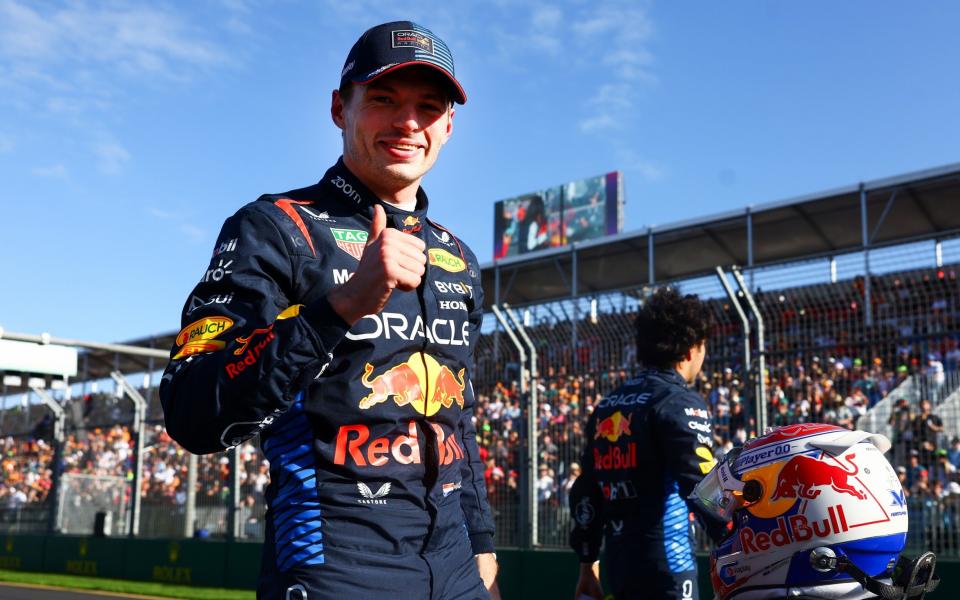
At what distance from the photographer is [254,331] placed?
1853 millimetres

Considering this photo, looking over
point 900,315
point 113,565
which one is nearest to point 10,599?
point 113,565

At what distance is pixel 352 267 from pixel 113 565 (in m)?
15.9

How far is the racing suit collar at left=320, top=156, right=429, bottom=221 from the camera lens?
242 cm

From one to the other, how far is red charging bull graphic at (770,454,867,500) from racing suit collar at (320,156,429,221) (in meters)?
1.14

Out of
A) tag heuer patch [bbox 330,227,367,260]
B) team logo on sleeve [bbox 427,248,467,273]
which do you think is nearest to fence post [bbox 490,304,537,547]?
team logo on sleeve [bbox 427,248,467,273]

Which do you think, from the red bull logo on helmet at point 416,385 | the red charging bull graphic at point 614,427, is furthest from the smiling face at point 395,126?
the red charging bull graphic at point 614,427

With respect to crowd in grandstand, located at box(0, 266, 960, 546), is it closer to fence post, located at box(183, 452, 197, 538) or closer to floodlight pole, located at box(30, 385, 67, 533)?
fence post, located at box(183, 452, 197, 538)

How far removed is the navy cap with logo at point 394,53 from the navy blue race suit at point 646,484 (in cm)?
232

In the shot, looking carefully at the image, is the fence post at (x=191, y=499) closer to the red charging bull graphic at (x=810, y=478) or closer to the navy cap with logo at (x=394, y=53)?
the navy cap with logo at (x=394, y=53)

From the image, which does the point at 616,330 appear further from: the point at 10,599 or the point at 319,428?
the point at 10,599

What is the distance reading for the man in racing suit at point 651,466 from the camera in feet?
13.9

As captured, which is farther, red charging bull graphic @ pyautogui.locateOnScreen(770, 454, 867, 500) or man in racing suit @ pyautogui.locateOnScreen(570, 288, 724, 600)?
man in racing suit @ pyautogui.locateOnScreen(570, 288, 724, 600)

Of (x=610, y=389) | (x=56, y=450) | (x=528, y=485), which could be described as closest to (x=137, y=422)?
(x=56, y=450)

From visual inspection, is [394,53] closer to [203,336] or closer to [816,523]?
[203,336]
